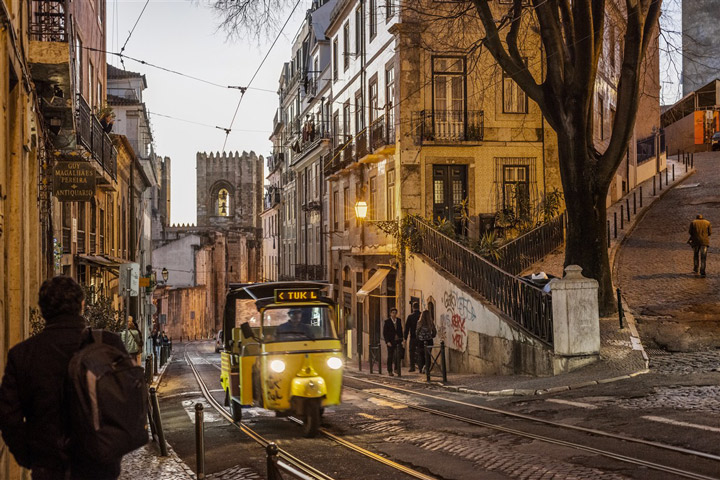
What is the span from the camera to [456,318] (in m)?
21.3

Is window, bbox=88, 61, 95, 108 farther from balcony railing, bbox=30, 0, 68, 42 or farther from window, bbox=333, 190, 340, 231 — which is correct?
window, bbox=333, 190, 340, 231

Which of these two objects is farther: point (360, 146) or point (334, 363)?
point (360, 146)

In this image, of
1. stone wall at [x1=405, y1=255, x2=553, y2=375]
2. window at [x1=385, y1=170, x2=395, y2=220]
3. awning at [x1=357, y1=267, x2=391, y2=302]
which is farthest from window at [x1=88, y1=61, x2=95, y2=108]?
stone wall at [x1=405, y1=255, x2=553, y2=375]

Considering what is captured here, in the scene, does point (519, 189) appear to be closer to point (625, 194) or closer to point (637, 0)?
point (637, 0)

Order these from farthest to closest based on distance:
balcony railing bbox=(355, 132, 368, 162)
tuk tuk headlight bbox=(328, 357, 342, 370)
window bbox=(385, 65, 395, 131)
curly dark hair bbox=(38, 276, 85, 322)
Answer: balcony railing bbox=(355, 132, 368, 162) < window bbox=(385, 65, 395, 131) < tuk tuk headlight bbox=(328, 357, 342, 370) < curly dark hair bbox=(38, 276, 85, 322)

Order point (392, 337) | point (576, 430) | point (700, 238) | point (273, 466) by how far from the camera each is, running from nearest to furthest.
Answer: point (273, 466)
point (576, 430)
point (700, 238)
point (392, 337)

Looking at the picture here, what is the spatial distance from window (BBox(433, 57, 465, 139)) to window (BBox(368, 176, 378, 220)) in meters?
4.62

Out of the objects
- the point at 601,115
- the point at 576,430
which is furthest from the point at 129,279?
the point at 601,115

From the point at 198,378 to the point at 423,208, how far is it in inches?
345

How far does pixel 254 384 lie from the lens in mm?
12484

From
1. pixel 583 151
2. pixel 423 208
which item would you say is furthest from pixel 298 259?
pixel 583 151

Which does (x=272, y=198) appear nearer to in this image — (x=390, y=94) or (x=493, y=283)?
(x=390, y=94)

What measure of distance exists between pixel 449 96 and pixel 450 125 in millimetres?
968

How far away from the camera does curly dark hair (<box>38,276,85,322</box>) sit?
15.5ft
